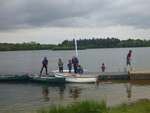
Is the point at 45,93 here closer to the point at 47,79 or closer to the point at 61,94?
the point at 61,94

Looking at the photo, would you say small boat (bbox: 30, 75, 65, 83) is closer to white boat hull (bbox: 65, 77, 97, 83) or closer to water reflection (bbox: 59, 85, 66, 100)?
white boat hull (bbox: 65, 77, 97, 83)

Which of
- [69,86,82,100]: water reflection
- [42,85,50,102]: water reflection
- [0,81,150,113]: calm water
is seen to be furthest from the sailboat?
[42,85,50,102]: water reflection

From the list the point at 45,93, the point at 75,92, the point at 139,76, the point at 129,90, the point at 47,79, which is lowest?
the point at 45,93

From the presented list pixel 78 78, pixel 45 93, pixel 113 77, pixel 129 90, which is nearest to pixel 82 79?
pixel 78 78

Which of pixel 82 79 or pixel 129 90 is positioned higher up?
pixel 82 79

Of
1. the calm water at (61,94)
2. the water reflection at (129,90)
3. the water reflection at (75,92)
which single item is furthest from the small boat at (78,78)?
the water reflection at (129,90)

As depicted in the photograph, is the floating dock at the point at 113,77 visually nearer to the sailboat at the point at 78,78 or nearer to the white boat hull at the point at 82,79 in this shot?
the sailboat at the point at 78,78

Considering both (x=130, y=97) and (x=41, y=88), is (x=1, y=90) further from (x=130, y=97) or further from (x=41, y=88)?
(x=130, y=97)

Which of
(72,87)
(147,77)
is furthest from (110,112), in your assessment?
(147,77)

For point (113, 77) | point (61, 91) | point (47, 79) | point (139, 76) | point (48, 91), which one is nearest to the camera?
point (61, 91)

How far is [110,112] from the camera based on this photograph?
16.9 m

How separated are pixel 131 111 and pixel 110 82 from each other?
67.1 ft

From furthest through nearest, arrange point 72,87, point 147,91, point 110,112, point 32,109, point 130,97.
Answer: point 72,87 → point 147,91 → point 130,97 → point 32,109 → point 110,112

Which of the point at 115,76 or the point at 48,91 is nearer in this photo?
the point at 48,91
